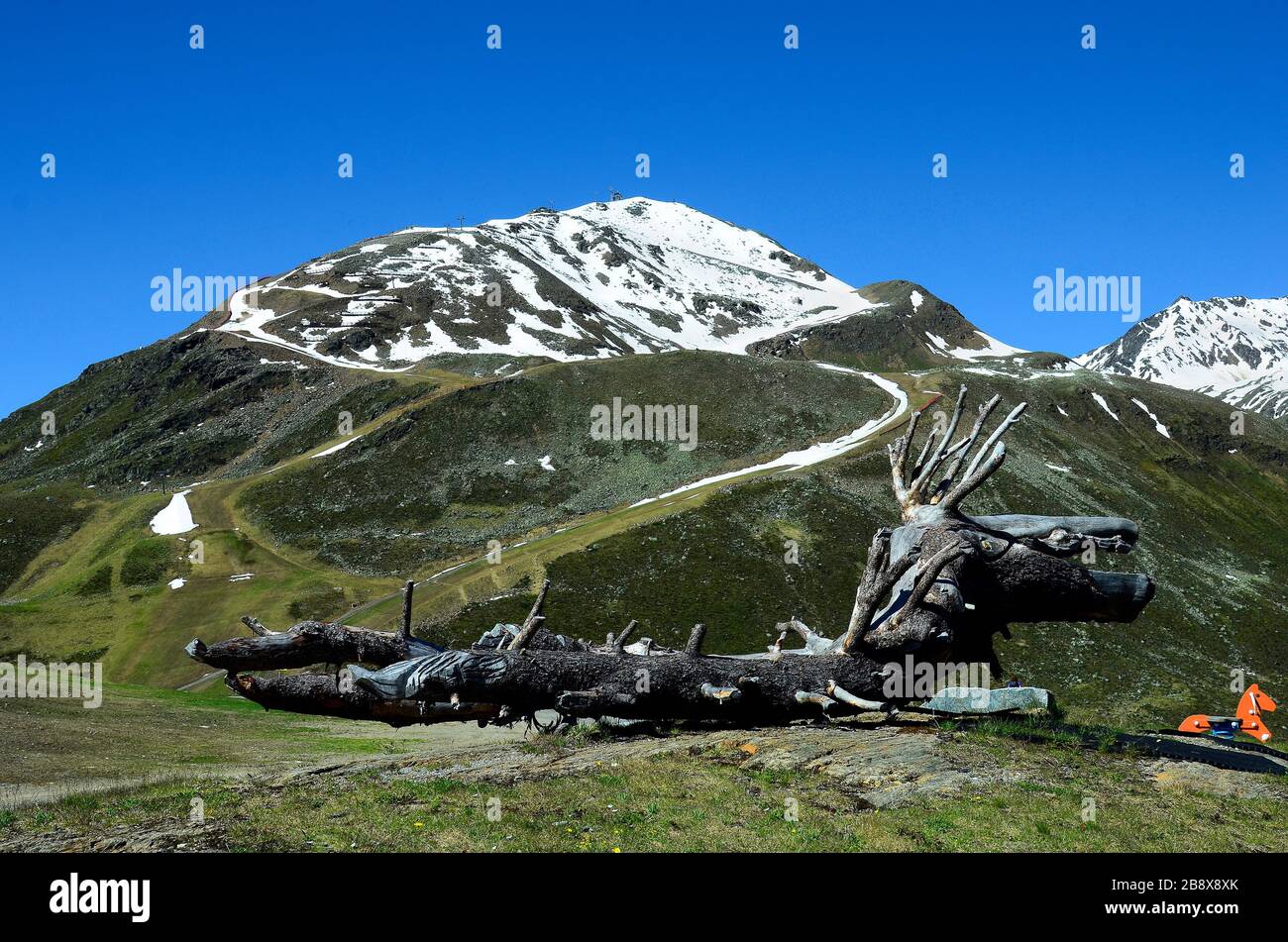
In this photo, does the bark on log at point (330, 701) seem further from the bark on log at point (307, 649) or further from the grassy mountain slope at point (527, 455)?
the grassy mountain slope at point (527, 455)

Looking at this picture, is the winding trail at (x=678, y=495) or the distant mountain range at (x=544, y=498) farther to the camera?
the winding trail at (x=678, y=495)

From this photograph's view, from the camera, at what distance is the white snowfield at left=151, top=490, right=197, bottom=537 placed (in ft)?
266

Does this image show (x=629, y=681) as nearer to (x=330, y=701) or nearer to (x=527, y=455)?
(x=330, y=701)

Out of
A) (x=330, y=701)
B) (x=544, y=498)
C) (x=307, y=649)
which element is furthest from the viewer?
(x=544, y=498)

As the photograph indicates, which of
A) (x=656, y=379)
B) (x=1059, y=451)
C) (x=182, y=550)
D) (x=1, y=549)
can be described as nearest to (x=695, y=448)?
(x=656, y=379)

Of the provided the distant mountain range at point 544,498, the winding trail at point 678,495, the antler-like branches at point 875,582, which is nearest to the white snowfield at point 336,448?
the distant mountain range at point 544,498

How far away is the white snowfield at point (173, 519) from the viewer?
81.1 m

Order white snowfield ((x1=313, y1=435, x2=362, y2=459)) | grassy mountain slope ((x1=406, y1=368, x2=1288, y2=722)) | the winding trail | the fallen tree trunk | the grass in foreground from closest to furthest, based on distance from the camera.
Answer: the grass in foreground, the fallen tree trunk, grassy mountain slope ((x1=406, y1=368, x2=1288, y2=722)), the winding trail, white snowfield ((x1=313, y1=435, x2=362, y2=459))

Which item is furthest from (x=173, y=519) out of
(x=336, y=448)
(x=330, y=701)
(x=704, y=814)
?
(x=704, y=814)

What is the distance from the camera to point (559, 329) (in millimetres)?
179500

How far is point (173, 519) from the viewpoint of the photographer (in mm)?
84062

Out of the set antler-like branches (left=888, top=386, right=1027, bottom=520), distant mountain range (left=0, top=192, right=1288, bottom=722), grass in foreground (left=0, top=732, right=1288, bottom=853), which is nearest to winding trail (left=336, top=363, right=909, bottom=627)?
distant mountain range (left=0, top=192, right=1288, bottom=722)

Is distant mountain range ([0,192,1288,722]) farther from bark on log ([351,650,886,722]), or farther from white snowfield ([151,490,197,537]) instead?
bark on log ([351,650,886,722])

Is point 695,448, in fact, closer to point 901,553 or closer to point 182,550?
point 182,550
